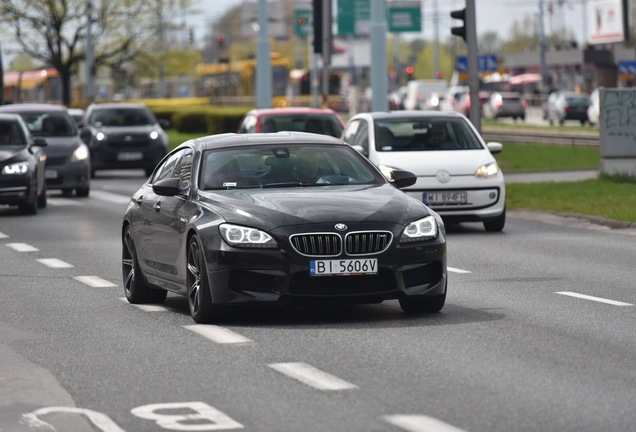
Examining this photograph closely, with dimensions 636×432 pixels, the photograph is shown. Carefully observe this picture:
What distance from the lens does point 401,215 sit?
38.0 ft

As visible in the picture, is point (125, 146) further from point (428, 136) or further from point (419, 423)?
point (419, 423)

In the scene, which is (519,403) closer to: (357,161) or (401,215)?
(401,215)

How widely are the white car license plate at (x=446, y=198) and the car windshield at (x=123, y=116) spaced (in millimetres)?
19324

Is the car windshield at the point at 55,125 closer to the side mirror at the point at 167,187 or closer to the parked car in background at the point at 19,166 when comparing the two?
the parked car in background at the point at 19,166

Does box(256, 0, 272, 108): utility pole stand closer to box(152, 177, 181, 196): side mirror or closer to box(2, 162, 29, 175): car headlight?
box(2, 162, 29, 175): car headlight

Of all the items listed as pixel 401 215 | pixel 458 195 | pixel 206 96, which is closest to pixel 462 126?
pixel 458 195

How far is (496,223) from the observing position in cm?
2136

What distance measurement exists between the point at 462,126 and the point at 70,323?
10.9 meters

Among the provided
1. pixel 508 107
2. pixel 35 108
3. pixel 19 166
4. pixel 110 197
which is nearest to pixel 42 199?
pixel 19 166

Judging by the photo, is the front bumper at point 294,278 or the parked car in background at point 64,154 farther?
the parked car in background at point 64,154

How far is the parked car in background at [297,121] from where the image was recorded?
28688mm

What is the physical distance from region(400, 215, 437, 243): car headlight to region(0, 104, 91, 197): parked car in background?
19250mm

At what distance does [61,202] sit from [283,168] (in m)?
17.4

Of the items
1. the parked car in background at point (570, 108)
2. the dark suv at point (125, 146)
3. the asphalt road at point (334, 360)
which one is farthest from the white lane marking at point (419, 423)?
the parked car in background at point (570, 108)
